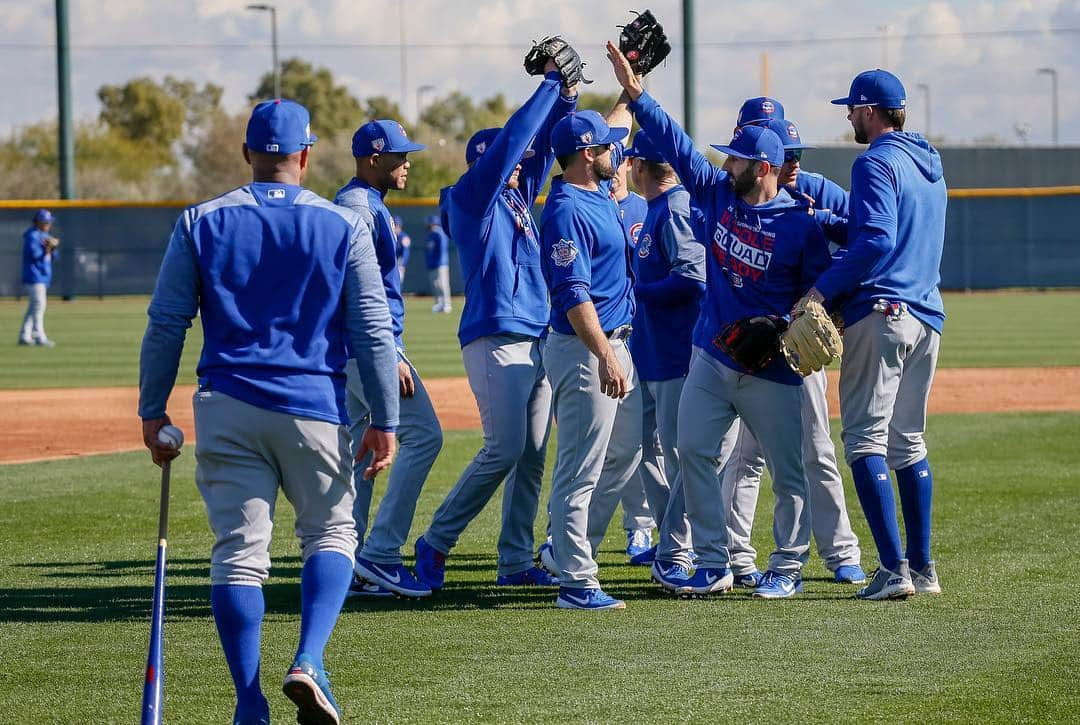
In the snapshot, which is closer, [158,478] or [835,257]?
[835,257]

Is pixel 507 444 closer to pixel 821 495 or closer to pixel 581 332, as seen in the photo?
pixel 581 332

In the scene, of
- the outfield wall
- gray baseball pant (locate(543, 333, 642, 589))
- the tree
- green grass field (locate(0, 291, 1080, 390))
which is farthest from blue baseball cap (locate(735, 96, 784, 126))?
the tree

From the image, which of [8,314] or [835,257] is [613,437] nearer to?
[835,257]

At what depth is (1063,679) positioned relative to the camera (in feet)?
15.6

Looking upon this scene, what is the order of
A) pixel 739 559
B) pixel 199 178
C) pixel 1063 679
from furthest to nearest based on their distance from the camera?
1. pixel 199 178
2. pixel 739 559
3. pixel 1063 679

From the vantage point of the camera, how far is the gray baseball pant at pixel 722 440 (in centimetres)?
605

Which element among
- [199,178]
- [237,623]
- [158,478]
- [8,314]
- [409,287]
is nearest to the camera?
[237,623]

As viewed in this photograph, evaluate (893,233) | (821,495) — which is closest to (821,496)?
(821,495)

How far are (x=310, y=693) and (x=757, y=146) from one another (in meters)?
3.01

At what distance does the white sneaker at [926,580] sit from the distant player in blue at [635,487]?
1420 millimetres

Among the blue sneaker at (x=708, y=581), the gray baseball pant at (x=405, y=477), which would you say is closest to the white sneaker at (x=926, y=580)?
the blue sneaker at (x=708, y=581)

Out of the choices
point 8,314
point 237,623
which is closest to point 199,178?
point 8,314

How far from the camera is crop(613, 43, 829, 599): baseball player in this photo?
5965mm

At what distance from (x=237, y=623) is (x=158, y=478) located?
5.90 metres
